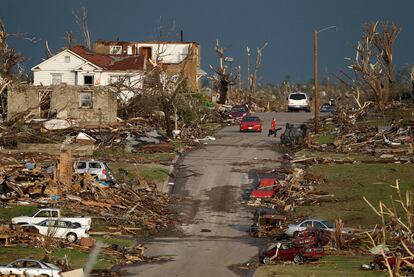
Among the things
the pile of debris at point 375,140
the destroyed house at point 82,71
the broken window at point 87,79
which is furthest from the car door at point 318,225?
the broken window at point 87,79

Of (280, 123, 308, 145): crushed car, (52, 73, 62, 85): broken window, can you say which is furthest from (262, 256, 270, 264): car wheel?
(52, 73, 62, 85): broken window

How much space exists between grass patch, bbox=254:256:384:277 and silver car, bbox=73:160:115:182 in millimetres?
16532

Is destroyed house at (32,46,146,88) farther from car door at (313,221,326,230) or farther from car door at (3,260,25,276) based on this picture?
car door at (3,260,25,276)

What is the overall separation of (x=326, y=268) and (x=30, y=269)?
377 inches

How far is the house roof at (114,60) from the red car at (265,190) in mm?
28929

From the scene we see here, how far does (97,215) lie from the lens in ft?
141

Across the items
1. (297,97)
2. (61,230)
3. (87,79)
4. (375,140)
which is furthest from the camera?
(297,97)

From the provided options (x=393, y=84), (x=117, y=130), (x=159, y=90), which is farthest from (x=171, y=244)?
(x=393, y=84)

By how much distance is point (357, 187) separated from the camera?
49.7 m

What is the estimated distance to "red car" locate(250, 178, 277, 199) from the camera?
48500 millimetres

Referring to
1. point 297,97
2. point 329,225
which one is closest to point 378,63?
point 297,97

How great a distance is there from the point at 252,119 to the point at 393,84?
23743 millimetres

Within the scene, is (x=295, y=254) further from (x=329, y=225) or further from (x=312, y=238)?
(x=329, y=225)

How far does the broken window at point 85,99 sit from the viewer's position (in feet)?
227
